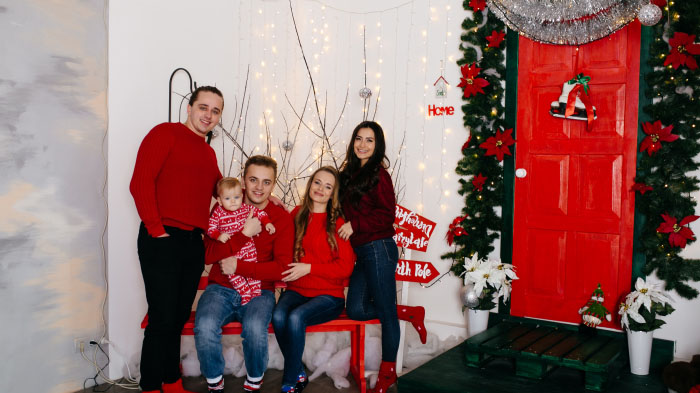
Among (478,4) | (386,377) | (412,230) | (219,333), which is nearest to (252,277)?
(219,333)

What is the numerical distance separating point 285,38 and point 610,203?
106 inches

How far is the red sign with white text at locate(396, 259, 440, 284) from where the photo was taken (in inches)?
133

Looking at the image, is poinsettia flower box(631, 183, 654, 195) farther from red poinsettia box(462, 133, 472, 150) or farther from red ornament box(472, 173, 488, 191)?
red poinsettia box(462, 133, 472, 150)

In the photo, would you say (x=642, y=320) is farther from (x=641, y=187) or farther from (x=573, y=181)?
(x=573, y=181)

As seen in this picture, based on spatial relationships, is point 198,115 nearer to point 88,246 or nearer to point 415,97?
point 88,246

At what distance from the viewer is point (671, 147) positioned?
2979 mm

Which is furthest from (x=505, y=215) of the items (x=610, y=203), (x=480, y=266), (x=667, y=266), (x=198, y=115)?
(x=198, y=115)

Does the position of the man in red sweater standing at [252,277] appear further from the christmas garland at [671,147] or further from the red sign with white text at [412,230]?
the christmas garland at [671,147]

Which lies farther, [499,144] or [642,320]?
[499,144]

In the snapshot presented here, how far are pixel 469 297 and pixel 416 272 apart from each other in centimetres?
37

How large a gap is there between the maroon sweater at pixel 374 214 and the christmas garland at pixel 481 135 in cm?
80

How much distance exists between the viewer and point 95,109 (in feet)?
9.63

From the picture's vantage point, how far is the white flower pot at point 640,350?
2842mm

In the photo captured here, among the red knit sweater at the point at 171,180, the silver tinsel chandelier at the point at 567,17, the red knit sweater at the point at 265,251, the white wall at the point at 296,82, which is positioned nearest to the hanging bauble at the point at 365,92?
the white wall at the point at 296,82
